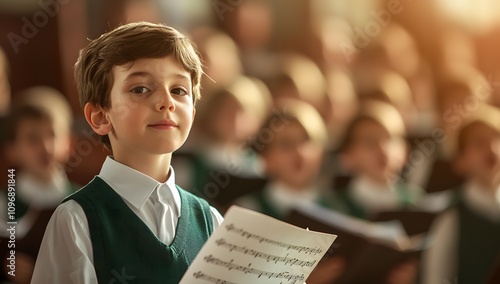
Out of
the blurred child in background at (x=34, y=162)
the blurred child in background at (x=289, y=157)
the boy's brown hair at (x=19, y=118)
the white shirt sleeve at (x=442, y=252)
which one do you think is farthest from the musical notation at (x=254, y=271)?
the white shirt sleeve at (x=442, y=252)

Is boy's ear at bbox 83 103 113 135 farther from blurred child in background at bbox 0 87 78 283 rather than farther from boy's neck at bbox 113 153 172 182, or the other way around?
blurred child in background at bbox 0 87 78 283

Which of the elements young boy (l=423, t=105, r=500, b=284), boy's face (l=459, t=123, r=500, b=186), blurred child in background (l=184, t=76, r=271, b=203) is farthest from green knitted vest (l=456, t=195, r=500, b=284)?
blurred child in background (l=184, t=76, r=271, b=203)

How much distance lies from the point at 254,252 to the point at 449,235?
2149 millimetres

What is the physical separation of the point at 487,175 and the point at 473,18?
0.99 meters

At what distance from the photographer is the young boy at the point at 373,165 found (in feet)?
9.95

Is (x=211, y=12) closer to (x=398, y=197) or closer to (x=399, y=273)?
(x=398, y=197)

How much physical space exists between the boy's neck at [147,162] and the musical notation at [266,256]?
0.17 m

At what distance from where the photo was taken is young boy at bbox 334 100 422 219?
303cm

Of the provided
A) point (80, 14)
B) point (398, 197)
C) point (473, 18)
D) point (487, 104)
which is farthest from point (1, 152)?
point (473, 18)

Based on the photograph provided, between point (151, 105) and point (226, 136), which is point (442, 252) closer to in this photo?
point (226, 136)

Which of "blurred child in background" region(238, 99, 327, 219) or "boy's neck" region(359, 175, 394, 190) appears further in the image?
"boy's neck" region(359, 175, 394, 190)

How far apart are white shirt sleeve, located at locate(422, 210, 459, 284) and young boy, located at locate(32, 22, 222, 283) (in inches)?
76.7

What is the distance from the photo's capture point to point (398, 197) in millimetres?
3061

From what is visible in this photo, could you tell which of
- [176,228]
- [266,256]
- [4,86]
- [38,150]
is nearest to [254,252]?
[266,256]
